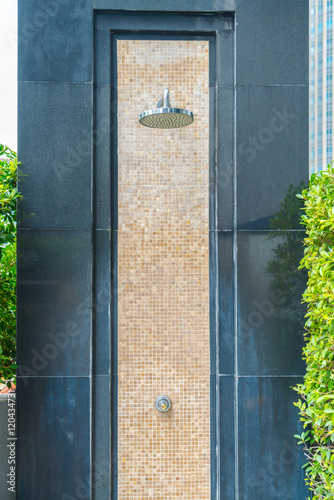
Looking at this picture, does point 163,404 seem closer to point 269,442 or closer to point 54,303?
point 269,442

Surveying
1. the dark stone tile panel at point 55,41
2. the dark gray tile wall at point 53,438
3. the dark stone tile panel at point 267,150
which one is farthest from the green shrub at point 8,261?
the dark stone tile panel at point 267,150

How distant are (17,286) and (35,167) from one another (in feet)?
3.33

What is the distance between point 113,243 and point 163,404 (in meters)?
1.44

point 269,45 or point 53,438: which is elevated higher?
point 269,45

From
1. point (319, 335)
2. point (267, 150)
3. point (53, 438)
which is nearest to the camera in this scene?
point (319, 335)

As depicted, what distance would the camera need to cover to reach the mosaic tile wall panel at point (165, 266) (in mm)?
3328

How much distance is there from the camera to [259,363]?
129 inches

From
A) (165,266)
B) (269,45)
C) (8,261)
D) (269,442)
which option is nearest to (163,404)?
(269,442)

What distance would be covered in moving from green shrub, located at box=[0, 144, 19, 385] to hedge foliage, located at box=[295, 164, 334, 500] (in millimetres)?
2384

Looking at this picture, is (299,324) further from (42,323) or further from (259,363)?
(42,323)

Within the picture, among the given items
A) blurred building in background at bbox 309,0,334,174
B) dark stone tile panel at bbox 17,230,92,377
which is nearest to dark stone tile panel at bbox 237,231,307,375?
dark stone tile panel at bbox 17,230,92,377

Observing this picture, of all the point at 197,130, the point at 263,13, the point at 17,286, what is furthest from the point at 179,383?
the point at 263,13

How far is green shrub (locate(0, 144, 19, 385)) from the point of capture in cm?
320

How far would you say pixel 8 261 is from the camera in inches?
137
